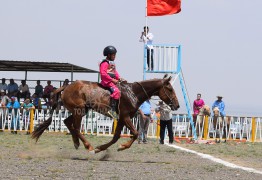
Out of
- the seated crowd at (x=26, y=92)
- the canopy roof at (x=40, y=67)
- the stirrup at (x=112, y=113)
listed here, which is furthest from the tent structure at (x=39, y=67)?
the stirrup at (x=112, y=113)

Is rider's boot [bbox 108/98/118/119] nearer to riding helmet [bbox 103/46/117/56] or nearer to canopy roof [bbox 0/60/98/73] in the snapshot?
riding helmet [bbox 103/46/117/56]

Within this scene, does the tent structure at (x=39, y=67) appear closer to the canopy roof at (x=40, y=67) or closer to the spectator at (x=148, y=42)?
the canopy roof at (x=40, y=67)

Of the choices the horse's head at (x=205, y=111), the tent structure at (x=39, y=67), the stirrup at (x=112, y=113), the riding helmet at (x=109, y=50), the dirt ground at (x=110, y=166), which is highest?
the tent structure at (x=39, y=67)

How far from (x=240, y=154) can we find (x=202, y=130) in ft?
31.0

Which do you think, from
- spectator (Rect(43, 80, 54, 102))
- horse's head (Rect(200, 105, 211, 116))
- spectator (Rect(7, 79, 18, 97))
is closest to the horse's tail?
horse's head (Rect(200, 105, 211, 116))

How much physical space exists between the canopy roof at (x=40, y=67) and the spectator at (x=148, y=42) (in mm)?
7002

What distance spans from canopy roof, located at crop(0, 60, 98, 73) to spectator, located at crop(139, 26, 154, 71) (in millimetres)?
7002

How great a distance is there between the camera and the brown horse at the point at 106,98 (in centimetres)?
1723

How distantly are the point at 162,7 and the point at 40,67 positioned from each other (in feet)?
34.3

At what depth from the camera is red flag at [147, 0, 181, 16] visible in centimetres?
3061

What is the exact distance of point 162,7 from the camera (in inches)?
1215

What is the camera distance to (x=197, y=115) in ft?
100

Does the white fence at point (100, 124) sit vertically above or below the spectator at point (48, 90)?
below

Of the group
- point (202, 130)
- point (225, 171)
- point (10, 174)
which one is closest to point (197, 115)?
point (202, 130)
